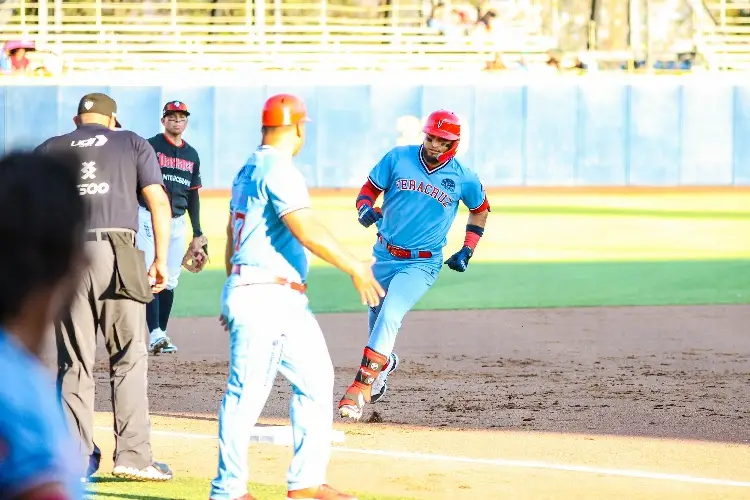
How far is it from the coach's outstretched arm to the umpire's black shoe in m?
1.67

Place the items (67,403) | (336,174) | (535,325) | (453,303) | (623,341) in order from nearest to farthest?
(67,403)
(623,341)
(535,325)
(453,303)
(336,174)

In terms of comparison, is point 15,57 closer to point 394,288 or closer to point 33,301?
point 394,288

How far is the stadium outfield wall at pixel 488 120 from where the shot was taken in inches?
1169

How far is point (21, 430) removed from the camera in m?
1.98

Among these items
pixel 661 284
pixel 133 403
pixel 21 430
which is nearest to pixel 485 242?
pixel 661 284

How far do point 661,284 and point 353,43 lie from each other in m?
21.5

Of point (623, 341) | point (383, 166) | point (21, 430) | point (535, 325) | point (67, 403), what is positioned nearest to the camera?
point (21, 430)

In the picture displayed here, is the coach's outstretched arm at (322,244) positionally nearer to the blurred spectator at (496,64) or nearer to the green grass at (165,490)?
the green grass at (165,490)

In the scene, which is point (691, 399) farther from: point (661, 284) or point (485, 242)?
point (485, 242)

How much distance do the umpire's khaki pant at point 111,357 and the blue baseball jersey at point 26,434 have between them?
4.05 m

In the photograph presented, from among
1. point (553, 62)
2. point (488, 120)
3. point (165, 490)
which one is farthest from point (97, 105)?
point (553, 62)

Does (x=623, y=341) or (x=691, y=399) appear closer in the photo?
(x=691, y=399)

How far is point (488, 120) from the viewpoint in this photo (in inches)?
1233

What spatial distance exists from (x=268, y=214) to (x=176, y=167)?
5.02 m
